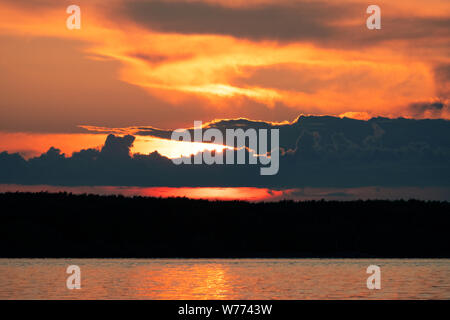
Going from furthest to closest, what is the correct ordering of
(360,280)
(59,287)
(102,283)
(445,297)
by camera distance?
(360,280) → (102,283) → (59,287) → (445,297)

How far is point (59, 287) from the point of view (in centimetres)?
9156

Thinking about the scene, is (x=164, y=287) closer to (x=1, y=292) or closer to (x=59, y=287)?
(x=59, y=287)
